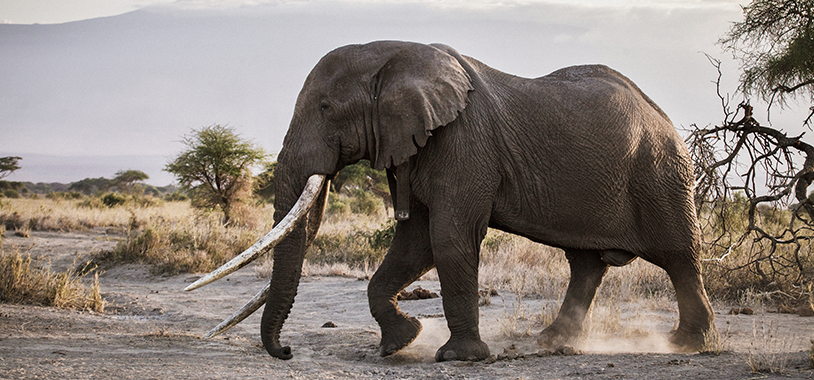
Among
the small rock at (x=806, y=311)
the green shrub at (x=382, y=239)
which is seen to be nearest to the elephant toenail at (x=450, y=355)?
the small rock at (x=806, y=311)

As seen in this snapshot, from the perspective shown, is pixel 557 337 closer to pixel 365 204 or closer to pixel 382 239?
pixel 382 239

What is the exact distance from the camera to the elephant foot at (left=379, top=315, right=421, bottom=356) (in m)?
5.96

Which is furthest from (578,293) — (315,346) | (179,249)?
(179,249)

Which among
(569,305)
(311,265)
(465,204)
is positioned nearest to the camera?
(465,204)

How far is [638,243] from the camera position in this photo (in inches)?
235

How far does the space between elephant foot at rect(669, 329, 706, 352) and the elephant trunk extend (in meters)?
3.45

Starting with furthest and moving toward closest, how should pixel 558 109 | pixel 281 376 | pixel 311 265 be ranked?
pixel 311 265 → pixel 558 109 → pixel 281 376

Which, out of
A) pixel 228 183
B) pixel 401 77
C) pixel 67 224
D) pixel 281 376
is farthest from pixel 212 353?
pixel 67 224

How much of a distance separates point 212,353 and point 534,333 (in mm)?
3294

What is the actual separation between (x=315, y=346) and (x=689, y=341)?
11.4 ft

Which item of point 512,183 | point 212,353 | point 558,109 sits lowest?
point 212,353

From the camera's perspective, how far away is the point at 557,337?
6379 mm

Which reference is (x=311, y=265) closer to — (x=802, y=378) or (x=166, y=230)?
(x=166, y=230)

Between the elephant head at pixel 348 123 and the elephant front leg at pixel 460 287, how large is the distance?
2.07 ft
